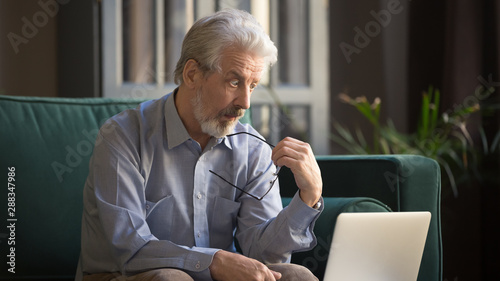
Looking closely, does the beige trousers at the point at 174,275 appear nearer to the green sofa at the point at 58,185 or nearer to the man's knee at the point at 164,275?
the man's knee at the point at 164,275

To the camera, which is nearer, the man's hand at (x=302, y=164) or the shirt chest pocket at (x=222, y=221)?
the man's hand at (x=302, y=164)

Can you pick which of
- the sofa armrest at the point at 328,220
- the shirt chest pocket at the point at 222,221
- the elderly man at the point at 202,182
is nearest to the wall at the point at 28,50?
the elderly man at the point at 202,182

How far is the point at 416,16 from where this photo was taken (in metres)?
3.70

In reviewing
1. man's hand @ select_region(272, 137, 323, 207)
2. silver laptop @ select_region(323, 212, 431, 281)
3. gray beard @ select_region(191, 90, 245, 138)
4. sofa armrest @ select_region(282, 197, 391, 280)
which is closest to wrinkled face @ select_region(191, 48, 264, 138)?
gray beard @ select_region(191, 90, 245, 138)

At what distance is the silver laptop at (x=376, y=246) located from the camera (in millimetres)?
1251

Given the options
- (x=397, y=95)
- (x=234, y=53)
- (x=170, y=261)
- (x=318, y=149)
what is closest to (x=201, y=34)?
(x=234, y=53)

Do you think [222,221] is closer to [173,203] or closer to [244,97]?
[173,203]

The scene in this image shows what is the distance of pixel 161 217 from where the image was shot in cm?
149

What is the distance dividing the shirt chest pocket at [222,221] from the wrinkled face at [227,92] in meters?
0.17

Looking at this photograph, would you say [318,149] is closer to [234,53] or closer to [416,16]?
[416,16]

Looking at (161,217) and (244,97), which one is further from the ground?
(244,97)

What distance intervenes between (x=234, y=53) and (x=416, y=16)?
2.48 metres

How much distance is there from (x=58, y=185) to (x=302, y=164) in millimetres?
730

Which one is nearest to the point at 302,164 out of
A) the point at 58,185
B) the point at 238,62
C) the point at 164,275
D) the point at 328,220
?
the point at 328,220
